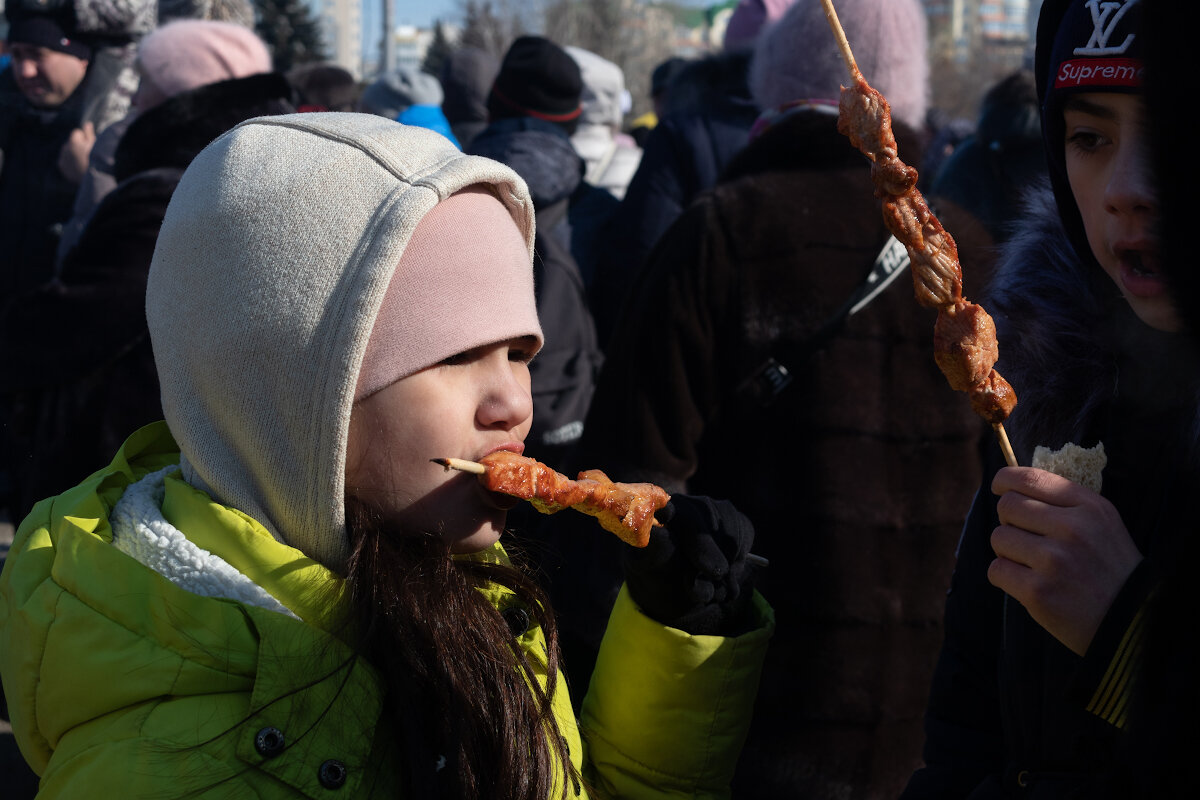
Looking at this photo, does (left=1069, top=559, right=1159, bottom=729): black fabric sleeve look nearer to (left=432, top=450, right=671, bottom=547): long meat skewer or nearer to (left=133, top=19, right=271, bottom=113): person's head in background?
(left=432, top=450, right=671, bottom=547): long meat skewer

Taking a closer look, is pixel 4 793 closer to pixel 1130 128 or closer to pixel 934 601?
pixel 934 601

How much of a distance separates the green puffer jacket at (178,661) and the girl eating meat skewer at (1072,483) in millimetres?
984

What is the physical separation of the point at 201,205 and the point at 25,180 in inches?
172

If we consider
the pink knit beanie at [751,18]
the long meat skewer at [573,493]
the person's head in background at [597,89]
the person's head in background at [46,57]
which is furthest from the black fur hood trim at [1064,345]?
the person's head in background at [46,57]

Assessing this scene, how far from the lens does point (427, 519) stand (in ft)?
5.56

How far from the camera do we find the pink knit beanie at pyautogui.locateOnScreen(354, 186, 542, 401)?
5.37 ft

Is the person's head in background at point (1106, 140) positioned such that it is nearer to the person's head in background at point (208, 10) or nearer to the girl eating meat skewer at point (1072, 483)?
the girl eating meat skewer at point (1072, 483)

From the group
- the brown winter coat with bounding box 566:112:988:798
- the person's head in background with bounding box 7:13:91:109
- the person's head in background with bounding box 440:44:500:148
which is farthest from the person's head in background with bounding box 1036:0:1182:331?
the person's head in background with bounding box 440:44:500:148

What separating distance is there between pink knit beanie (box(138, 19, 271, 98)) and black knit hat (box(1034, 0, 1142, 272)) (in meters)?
2.98

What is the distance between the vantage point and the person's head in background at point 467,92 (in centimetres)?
743

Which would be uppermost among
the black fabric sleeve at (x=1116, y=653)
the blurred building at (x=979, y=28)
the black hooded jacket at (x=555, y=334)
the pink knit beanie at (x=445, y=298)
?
the pink knit beanie at (x=445, y=298)

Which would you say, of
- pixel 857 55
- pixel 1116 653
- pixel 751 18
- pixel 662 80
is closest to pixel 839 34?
pixel 1116 653

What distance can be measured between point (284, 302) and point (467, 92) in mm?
6137

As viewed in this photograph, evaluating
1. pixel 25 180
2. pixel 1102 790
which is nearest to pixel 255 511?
pixel 1102 790
